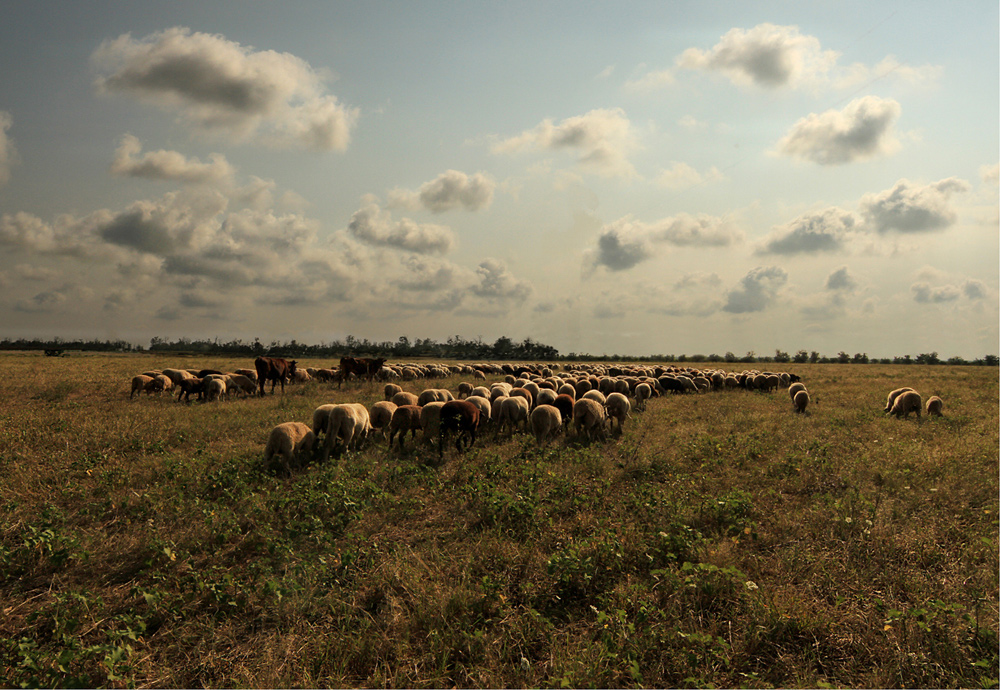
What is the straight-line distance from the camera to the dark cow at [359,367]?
32344 millimetres

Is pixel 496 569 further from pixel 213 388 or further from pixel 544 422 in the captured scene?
pixel 213 388

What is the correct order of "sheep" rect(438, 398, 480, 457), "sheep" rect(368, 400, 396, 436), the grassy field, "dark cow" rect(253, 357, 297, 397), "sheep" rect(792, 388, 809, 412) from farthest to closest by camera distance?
1. "dark cow" rect(253, 357, 297, 397)
2. "sheep" rect(792, 388, 809, 412)
3. "sheep" rect(368, 400, 396, 436)
4. "sheep" rect(438, 398, 480, 457)
5. the grassy field

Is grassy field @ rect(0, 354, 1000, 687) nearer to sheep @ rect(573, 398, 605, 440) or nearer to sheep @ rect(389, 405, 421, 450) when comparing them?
sheep @ rect(389, 405, 421, 450)

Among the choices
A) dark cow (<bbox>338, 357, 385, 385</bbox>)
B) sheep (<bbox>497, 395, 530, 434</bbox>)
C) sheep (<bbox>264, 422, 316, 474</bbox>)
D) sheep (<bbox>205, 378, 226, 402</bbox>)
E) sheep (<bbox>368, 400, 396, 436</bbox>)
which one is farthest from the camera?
dark cow (<bbox>338, 357, 385, 385</bbox>)

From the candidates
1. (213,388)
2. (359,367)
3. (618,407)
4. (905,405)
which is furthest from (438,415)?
(359,367)

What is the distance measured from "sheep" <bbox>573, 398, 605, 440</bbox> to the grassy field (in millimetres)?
3248

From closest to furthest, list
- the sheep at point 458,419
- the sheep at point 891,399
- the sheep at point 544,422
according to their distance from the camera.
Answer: the sheep at point 458,419
the sheep at point 544,422
the sheep at point 891,399

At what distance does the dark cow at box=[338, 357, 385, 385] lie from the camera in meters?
32.3

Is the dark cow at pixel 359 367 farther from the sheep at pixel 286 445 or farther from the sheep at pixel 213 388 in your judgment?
the sheep at pixel 286 445

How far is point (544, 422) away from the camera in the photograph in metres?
13.4

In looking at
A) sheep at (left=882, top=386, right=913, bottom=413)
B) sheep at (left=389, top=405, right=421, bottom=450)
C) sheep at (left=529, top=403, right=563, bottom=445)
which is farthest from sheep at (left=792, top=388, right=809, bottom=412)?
sheep at (left=389, top=405, right=421, bottom=450)

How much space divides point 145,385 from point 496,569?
2369 centimetres

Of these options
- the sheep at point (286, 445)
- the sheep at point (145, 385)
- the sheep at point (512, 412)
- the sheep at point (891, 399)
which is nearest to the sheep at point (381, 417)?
the sheep at point (286, 445)

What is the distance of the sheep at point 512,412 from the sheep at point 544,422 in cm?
85
